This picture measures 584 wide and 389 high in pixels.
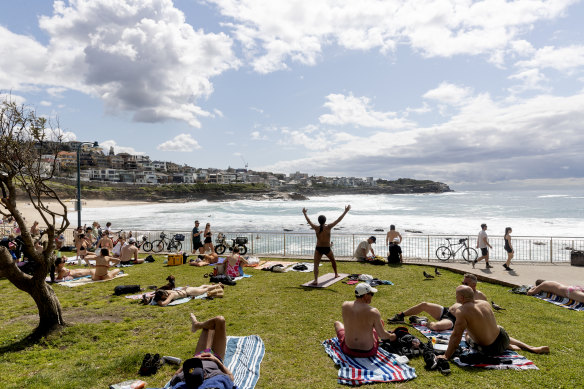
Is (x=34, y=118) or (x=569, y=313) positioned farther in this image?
(x=569, y=313)

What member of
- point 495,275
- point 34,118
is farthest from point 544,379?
point 34,118

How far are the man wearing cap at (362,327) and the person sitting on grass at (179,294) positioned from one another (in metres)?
4.40

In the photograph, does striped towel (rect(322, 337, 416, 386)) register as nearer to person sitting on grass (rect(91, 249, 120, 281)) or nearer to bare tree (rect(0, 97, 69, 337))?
bare tree (rect(0, 97, 69, 337))

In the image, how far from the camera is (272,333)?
6.27 metres

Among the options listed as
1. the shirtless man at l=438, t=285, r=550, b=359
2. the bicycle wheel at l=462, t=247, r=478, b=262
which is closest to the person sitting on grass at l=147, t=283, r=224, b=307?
the shirtless man at l=438, t=285, r=550, b=359

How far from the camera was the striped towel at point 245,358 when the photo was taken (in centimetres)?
452

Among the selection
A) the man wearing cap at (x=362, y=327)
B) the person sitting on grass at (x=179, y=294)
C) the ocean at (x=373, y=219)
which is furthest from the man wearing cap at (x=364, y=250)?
the ocean at (x=373, y=219)

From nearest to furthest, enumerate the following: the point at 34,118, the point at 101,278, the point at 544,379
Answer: the point at 544,379 < the point at 34,118 < the point at 101,278

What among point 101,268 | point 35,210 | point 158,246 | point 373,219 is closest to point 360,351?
point 101,268

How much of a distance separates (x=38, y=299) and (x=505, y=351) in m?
7.98

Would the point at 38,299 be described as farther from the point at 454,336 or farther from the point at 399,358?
the point at 454,336

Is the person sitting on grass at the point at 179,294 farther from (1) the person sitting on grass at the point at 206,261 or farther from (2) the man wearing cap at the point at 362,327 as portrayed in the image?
(2) the man wearing cap at the point at 362,327

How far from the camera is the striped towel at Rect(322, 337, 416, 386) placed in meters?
4.56

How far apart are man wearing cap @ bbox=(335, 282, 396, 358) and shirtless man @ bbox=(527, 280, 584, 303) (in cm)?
569
